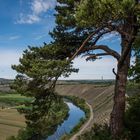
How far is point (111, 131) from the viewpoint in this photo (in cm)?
2372

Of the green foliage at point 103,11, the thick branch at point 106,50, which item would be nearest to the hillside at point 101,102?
the thick branch at point 106,50

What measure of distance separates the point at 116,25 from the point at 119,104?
5183mm

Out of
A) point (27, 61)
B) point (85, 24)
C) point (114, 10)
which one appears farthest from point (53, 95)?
point (114, 10)

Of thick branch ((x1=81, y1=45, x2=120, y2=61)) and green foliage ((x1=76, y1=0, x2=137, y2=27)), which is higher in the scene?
green foliage ((x1=76, y1=0, x2=137, y2=27))

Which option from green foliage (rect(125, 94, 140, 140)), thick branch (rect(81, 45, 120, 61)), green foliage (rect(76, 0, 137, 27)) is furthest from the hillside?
green foliage (rect(76, 0, 137, 27))

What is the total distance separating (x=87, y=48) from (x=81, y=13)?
5030mm

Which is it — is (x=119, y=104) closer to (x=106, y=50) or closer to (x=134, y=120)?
(x=134, y=120)

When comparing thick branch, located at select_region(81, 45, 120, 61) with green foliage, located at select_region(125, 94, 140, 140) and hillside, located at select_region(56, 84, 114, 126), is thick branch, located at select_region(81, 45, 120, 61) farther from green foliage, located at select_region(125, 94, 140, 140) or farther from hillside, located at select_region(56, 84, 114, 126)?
hillside, located at select_region(56, 84, 114, 126)

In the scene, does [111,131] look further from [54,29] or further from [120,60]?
[54,29]

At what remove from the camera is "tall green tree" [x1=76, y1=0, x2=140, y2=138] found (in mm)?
19188

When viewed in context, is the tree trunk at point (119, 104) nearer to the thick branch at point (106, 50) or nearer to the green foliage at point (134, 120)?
the thick branch at point (106, 50)

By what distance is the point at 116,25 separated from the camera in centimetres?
2198

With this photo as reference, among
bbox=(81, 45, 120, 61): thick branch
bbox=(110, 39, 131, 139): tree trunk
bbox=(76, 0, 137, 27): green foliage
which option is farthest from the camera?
bbox=(81, 45, 120, 61): thick branch

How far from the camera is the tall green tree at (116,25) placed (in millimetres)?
19188
